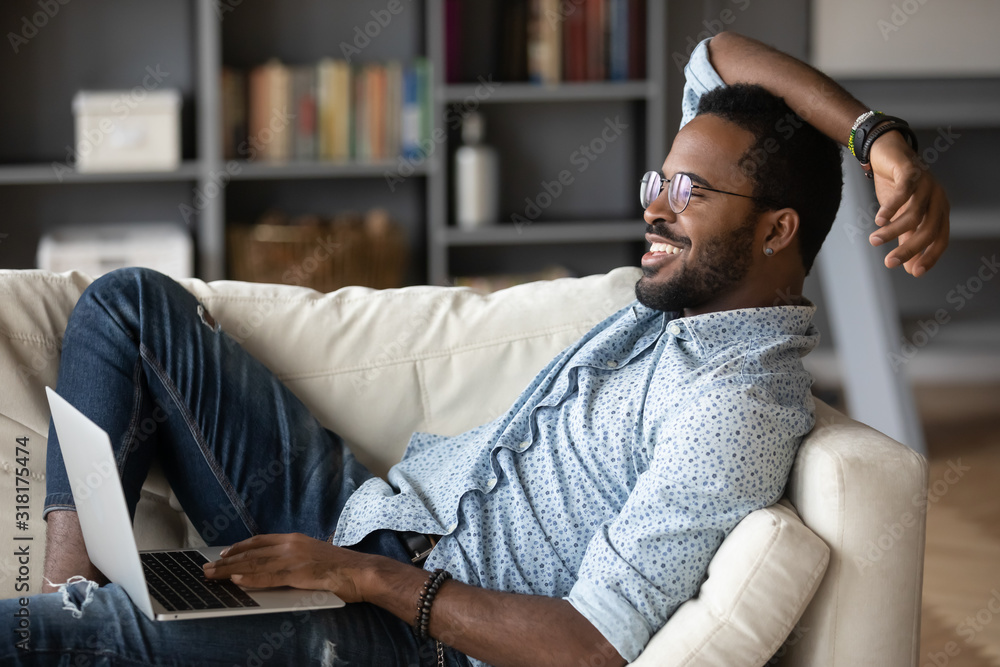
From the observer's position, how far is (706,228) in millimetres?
1326

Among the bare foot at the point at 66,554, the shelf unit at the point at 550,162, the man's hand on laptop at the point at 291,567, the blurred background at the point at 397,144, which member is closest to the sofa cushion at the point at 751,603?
the man's hand on laptop at the point at 291,567

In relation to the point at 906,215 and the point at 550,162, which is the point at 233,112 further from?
the point at 906,215

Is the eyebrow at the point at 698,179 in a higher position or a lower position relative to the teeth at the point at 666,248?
higher

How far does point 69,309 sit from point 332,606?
70cm

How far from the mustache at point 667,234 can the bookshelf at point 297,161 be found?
183 cm

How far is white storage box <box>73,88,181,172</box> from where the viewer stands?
9.68ft

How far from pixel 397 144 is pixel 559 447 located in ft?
6.82

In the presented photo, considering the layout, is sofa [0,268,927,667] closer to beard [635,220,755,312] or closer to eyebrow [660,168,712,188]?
beard [635,220,755,312]

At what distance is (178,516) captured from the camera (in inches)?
60.2

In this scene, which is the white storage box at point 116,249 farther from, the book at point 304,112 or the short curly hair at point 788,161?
the short curly hair at point 788,161

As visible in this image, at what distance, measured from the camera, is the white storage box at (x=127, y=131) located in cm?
295

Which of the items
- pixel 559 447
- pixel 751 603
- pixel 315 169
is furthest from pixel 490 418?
pixel 315 169

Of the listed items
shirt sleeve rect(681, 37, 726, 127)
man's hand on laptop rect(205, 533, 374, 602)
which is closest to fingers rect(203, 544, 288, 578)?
man's hand on laptop rect(205, 533, 374, 602)

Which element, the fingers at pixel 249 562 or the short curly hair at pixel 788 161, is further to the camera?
the short curly hair at pixel 788 161
